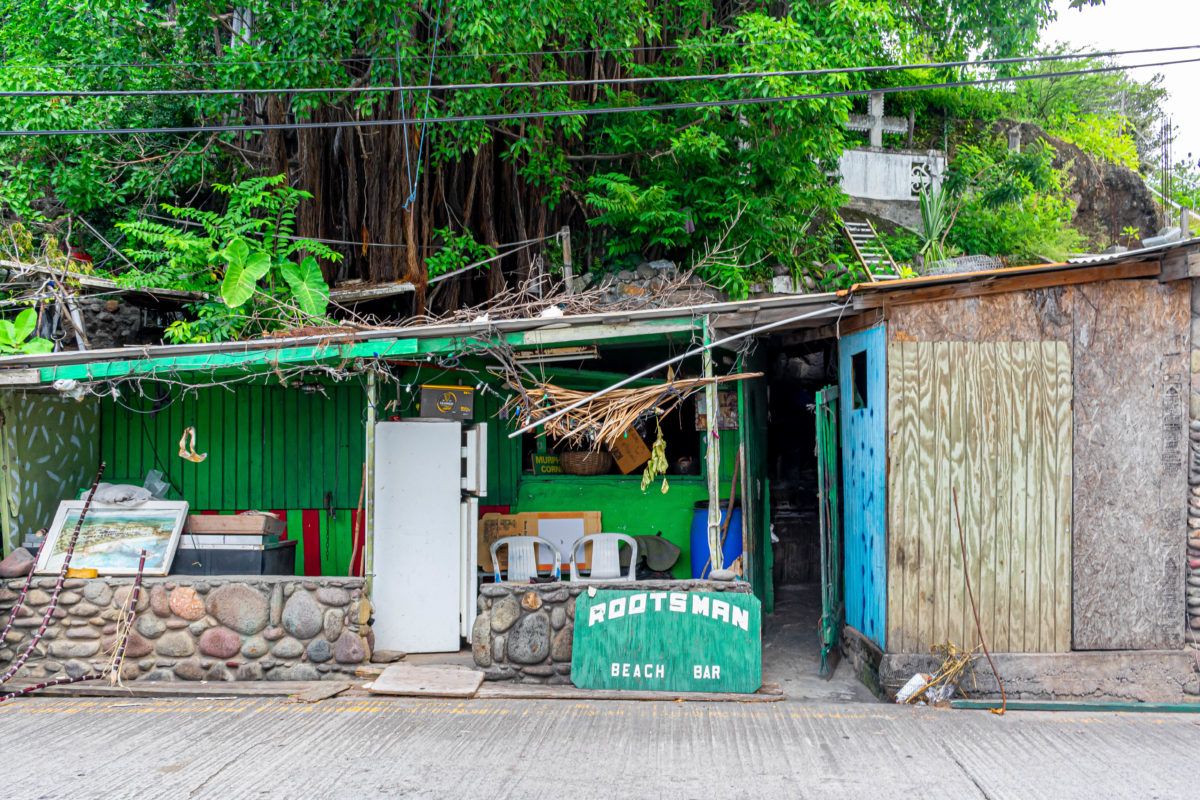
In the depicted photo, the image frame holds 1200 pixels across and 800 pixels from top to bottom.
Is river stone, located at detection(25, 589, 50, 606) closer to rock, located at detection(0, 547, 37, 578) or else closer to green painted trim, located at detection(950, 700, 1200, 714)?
rock, located at detection(0, 547, 37, 578)

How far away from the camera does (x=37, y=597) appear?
7.30 meters

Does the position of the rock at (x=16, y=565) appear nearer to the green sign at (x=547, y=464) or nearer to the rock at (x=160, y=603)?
the rock at (x=160, y=603)

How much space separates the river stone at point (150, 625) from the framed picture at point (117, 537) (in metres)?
0.39

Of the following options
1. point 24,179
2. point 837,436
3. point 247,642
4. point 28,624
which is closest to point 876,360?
point 837,436

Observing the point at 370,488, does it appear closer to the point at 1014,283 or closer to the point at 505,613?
the point at 505,613

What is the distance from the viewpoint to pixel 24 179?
1099 centimetres

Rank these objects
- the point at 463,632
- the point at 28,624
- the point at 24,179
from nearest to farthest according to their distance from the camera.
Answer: the point at 28,624, the point at 463,632, the point at 24,179

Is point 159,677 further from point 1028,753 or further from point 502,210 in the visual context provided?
point 502,210

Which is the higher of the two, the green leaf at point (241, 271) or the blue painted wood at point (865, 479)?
the green leaf at point (241, 271)

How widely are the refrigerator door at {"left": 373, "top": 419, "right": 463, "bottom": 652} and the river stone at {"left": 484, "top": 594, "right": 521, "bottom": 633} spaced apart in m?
0.97

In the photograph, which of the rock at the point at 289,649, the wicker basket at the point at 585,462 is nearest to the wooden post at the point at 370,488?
the rock at the point at 289,649

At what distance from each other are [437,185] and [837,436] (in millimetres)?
6718

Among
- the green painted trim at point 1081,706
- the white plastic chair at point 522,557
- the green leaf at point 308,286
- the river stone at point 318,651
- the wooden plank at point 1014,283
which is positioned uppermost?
the green leaf at point 308,286

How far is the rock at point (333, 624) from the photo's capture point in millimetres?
7195
